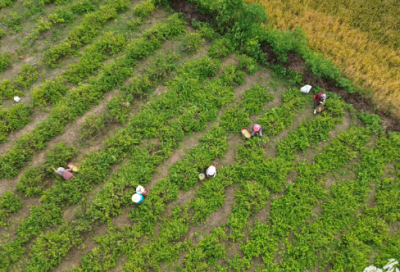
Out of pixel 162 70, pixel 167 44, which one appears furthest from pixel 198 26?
pixel 162 70

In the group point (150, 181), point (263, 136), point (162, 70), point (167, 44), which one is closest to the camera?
point (150, 181)

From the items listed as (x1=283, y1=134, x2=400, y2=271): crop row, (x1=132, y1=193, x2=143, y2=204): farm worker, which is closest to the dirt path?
(x1=132, y1=193, x2=143, y2=204): farm worker

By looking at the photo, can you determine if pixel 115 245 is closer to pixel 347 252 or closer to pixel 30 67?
pixel 347 252

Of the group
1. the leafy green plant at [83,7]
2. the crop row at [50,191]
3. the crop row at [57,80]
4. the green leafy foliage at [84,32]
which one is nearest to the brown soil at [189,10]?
the green leafy foliage at [84,32]

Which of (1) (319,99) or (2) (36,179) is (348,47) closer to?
(1) (319,99)

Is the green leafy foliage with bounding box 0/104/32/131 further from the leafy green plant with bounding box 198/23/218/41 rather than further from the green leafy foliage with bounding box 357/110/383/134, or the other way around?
the green leafy foliage with bounding box 357/110/383/134

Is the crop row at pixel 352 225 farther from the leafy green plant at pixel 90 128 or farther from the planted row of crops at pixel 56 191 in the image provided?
the leafy green plant at pixel 90 128

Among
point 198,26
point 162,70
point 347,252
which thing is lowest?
point 347,252
